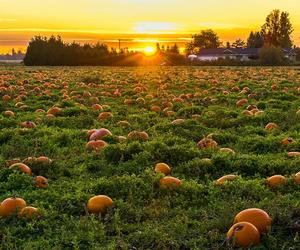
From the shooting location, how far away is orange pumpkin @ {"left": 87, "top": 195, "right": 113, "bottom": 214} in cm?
485

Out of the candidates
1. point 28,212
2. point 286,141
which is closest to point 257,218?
point 28,212

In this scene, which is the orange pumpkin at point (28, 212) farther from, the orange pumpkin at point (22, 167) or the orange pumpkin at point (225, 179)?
the orange pumpkin at point (225, 179)

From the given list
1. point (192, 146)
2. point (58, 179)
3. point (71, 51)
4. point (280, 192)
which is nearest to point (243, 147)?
point (192, 146)

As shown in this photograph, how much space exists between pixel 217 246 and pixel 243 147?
3649mm

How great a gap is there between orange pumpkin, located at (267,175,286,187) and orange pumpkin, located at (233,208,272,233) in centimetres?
113

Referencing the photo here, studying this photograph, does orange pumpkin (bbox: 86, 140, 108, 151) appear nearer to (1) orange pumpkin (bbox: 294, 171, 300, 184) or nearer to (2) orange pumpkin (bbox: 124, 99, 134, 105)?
(1) orange pumpkin (bbox: 294, 171, 300, 184)

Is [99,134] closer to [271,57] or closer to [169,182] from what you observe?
[169,182]

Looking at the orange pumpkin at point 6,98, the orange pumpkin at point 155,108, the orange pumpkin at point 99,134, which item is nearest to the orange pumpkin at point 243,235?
the orange pumpkin at point 99,134

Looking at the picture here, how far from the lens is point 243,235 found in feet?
13.1

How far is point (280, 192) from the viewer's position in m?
5.16

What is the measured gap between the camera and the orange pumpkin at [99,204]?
4.85m

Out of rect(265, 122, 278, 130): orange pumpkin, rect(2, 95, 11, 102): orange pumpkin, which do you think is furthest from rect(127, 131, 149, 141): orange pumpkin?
rect(2, 95, 11, 102): orange pumpkin

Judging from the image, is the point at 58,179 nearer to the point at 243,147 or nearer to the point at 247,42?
the point at 243,147

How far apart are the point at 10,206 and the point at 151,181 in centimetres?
147
